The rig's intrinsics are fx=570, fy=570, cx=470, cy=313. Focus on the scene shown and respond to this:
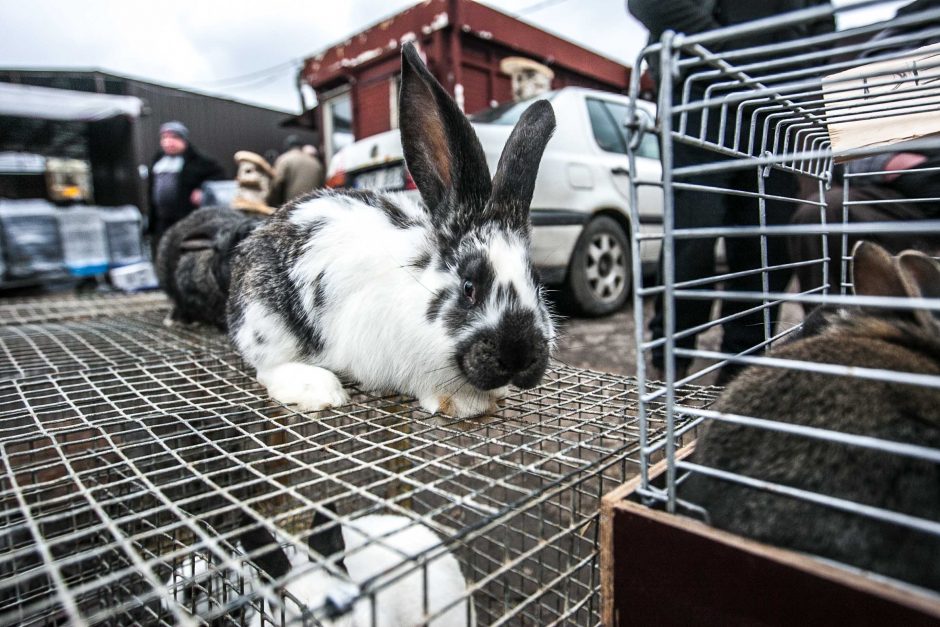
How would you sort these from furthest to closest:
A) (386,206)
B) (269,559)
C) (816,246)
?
(816,246) → (386,206) → (269,559)

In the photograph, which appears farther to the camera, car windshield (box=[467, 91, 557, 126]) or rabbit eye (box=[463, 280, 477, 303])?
car windshield (box=[467, 91, 557, 126])

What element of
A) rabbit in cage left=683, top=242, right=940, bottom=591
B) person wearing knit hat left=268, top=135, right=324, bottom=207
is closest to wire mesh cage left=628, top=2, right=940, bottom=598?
rabbit in cage left=683, top=242, right=940, bottom=591

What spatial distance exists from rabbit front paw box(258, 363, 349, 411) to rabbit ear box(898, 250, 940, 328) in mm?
1252

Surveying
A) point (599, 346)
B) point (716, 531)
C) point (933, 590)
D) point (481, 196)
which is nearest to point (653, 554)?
point (716, 531)

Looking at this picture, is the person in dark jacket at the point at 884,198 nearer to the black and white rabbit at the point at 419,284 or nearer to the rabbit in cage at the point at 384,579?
the black and white rabbit at the point at 419,284

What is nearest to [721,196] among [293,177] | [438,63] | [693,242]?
[693,242]

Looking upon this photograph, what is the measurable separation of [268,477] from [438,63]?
6.74 metres

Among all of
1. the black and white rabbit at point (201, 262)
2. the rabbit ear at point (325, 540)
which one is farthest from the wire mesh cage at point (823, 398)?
the black and white rabbit at point (201, 262)

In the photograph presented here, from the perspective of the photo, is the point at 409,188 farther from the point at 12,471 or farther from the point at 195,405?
the point at 12,471

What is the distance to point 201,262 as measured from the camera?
2623 millimetres

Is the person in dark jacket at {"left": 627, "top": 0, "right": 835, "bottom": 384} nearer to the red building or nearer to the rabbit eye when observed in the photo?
the rabbit eye

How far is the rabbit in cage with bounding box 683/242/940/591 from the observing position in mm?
750

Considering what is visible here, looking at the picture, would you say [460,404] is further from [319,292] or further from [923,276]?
[923,276]

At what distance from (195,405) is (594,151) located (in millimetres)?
3763
